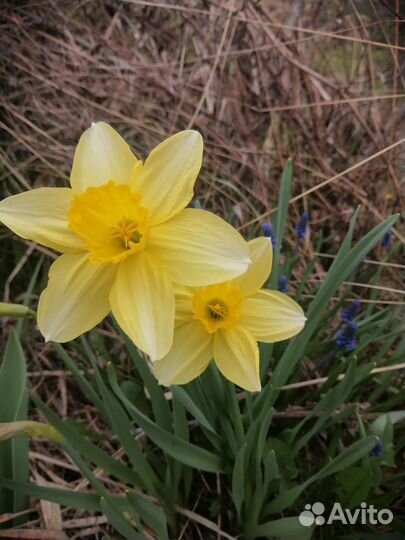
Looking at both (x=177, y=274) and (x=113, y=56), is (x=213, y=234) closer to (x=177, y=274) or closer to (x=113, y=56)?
(x=177, y=274)

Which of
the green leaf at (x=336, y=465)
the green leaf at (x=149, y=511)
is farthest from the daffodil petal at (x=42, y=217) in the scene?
the green leaf at (x=336, y=465)

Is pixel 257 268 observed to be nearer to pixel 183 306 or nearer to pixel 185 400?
pixel 183 306

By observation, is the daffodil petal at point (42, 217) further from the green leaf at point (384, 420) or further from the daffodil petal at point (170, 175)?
the green leaf at point (384, 420)

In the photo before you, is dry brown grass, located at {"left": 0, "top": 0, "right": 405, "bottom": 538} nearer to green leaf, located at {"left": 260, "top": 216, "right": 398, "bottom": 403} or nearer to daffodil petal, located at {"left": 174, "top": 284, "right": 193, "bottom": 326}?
green leaf, located at {"left": 260, "top": 216, "right": 398, "bottom": 403}

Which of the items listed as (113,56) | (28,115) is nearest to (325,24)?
(113,56)

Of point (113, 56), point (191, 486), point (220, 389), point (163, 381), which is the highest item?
point (113, 56)

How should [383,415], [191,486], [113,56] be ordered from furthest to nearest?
1. [113,56]
2. [191,486]
3. [383,415]

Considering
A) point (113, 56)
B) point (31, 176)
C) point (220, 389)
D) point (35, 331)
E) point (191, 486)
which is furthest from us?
point (113, 56)

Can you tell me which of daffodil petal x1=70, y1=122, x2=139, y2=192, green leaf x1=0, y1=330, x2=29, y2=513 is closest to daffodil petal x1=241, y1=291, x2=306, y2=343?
daffodil petal x1=70, y1=122, x2=139, y2=192
